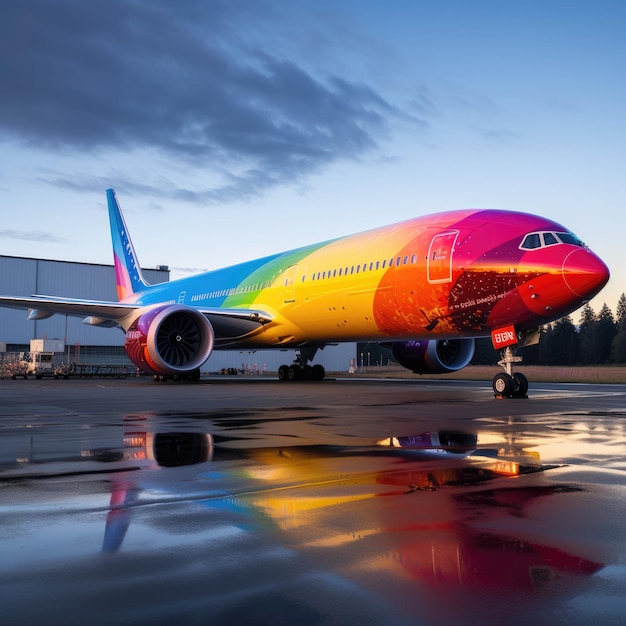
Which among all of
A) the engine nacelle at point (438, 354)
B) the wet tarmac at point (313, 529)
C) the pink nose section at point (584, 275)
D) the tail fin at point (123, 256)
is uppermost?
the tail fin at point (123, 256)

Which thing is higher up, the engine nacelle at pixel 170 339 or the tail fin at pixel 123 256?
the tail fin at pixel 123 256

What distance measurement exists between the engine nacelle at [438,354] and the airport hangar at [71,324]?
27478 mm

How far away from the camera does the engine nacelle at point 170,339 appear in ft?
70.2

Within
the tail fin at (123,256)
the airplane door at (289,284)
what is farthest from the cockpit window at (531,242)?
the tail fin at (123,256)

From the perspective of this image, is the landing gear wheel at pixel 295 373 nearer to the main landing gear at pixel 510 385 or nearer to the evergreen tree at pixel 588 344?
the main landing gear at pixel 510 385

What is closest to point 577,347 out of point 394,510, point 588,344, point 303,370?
point 588,344

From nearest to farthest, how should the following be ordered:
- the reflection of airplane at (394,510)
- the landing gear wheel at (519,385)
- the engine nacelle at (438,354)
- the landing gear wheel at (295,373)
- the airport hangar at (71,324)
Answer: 1. the reflection of airplane at (394,510)
2. the landing gear wheel at (519,385)
3. the engine nacelle at (438,354)
4. the landing gear wheel at (295,373)
5. the airport hangar at (71,324)

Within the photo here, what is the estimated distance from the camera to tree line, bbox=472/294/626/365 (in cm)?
10691

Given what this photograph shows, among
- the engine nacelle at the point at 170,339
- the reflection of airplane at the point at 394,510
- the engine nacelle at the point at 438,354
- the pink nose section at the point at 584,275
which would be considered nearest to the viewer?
the reflection of airplane at the point at 394,510

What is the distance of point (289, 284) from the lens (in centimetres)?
2322

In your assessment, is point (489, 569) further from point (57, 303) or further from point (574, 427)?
point (57, 303)

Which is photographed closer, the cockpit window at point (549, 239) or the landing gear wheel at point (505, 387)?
the landing gear wheel at point (505, 387)

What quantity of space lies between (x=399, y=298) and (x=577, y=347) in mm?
104114

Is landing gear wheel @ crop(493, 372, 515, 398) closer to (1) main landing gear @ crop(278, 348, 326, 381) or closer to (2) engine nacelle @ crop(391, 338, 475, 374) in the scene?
(2) engine nacelle @ crop(391, 338, 475, 374)
